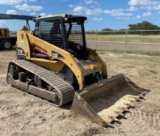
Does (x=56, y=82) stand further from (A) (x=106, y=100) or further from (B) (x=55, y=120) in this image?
(A) (x=106, y=100)

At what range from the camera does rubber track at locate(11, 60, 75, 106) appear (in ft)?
18.6

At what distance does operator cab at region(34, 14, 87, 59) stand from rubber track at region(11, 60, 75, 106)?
777 millimetres

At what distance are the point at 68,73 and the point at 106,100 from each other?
1.16 meters

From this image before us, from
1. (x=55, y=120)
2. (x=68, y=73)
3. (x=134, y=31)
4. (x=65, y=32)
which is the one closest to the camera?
(x=55, y=120)

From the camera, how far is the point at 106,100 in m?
6.00

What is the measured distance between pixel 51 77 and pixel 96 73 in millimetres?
1307

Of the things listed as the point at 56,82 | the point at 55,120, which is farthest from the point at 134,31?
the point at 55,120

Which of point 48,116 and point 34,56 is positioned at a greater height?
point 34,56

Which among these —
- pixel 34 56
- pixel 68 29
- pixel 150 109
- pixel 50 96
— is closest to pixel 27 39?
pixel 34 56

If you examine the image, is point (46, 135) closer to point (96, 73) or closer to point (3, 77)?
point (96, 73)

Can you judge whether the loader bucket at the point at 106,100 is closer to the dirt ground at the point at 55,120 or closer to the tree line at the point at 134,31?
the dirt ground at the point at 55,120

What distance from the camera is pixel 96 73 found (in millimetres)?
6801

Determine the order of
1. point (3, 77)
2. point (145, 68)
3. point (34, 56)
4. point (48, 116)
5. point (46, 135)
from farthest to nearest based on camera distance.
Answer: point (145, 68)
point (3, 77)
point (34, 56)
point (48, 116)
point (46, 135)

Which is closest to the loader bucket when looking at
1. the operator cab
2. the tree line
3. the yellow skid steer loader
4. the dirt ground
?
the yellow skid steer loader
